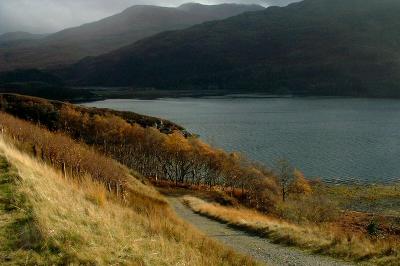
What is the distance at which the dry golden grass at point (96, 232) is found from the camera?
9375 millimetres

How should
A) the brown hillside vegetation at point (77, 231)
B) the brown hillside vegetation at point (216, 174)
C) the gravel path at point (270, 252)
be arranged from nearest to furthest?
1. the brown hillside vegetation at point (77, 231)
2. the gravel path at point (270, 252)
3. the brown hillside vegetation at point (216, 174)

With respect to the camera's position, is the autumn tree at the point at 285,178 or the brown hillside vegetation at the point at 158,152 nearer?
the autumn tree at the point at 285,178

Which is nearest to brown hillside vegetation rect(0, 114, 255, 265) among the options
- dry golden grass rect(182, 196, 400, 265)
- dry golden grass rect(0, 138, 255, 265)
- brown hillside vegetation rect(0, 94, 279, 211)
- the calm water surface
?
dry golden grass rect(0, 138, 255, 265)

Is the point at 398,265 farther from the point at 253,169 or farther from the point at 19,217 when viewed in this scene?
the point at 253,169

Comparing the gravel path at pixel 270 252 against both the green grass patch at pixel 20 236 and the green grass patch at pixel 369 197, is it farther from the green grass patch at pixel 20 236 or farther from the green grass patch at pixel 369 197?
the green grass patch at pixel 369 197

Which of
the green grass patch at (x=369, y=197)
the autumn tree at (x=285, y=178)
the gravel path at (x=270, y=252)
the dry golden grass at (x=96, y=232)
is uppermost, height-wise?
the dry golden grass at (x=96, y=232)

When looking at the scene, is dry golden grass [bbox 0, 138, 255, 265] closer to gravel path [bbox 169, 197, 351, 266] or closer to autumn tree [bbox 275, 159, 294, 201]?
gravel path [bbox 169, 197, 351, 266]

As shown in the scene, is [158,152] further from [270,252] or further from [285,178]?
[270,252]

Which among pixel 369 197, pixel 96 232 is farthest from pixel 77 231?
pixel 369 197

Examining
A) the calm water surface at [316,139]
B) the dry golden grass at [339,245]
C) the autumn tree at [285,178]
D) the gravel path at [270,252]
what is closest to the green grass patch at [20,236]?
the gravel path at [270,252]

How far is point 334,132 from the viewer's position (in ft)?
484

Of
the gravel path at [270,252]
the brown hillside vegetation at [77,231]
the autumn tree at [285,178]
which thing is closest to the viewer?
the brown hillside vegetation at [77,231]

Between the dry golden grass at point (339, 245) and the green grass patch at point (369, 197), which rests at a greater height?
the dry golden grass at point (339, 245)

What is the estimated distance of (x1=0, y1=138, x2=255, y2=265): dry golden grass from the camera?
938 centimetres
